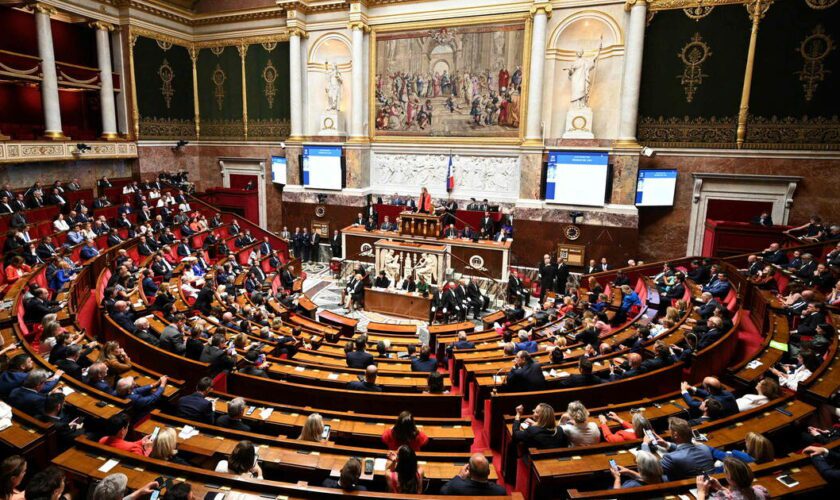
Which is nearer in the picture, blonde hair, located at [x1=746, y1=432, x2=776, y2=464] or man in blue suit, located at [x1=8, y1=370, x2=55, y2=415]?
blonde hair, located at [x1=746, y1=432, x2=776, y2=464]

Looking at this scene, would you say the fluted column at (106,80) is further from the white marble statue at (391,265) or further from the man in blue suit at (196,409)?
the man in blue suit at (196,409)

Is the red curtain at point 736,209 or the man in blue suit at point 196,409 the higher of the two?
the red curtain at point 736,209

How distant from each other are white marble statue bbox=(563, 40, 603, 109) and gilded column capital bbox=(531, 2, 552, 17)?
1823 mm

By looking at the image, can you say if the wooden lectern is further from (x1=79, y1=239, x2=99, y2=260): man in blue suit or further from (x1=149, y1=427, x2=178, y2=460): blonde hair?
(x1=149, y1=427, x2=178, y2=460): blonde hair

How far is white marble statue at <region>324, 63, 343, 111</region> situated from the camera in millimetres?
20562

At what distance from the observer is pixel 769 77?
14938mm

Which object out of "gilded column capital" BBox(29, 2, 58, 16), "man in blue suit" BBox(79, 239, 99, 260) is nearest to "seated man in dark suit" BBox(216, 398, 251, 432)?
Result: "man in blue suit" BBox(79, 239, 99, 260)

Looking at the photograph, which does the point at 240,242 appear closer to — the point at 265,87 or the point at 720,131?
the point at 265,87

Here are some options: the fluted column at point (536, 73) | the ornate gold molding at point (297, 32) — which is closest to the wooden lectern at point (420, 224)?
the fluted column at point (536, 73)

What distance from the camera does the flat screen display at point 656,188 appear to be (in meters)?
16.2

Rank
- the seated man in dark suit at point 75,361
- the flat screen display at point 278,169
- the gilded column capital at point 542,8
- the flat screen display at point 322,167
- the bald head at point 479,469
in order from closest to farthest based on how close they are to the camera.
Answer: the bald head at point 479,469 → the seated man in dark suit at point 75,361 → the gilded column capital at point 542,8 → the flat screen display at point 322,167 → the flat screen display at point 278,169

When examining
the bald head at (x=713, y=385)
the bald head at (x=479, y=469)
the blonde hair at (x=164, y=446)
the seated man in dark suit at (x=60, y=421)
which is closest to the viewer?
the bald head at (x=479, y=469)

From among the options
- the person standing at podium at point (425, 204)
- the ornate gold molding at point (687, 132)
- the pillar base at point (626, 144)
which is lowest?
the person standing at podium at point (425, 204)

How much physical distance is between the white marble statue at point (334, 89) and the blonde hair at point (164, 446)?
18185 millimetres
